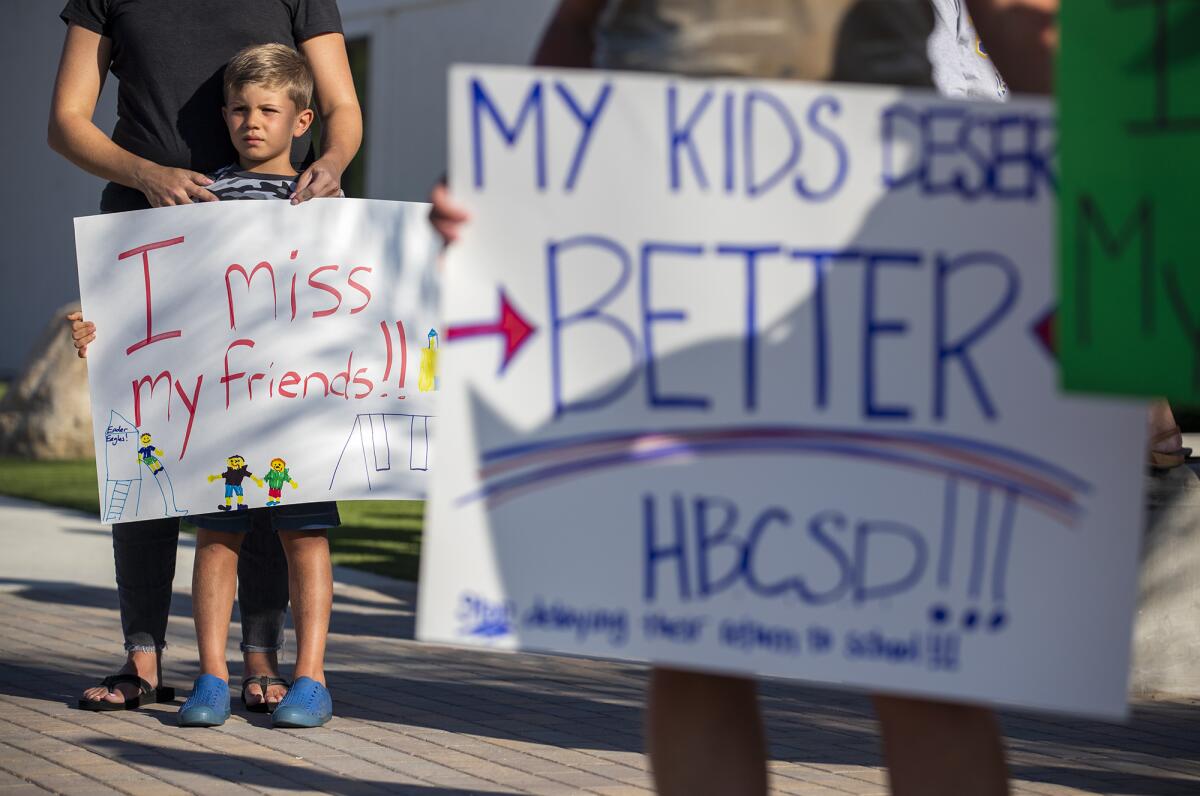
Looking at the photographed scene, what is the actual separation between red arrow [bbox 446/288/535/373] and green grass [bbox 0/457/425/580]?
5232 mm

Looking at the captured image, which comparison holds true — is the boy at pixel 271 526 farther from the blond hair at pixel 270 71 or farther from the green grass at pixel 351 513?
the green grass at pixel 351 513

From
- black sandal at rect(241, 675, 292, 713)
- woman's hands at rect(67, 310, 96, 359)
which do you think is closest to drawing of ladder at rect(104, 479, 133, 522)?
Answer: woman's hands at rect(67, 310, 96, 359)

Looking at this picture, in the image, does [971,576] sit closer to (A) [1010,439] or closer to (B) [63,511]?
(A) [1010,439]

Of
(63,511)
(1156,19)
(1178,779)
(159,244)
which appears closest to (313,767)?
(159,244)

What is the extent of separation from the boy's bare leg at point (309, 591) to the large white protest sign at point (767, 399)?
199 centimetres

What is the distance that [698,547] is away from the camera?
7.91 ft

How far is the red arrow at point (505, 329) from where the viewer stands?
246cm

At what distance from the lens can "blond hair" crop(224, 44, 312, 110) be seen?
→ 14.1 feet

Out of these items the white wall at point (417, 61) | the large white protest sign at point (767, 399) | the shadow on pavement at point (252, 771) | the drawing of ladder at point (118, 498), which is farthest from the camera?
the white wall at point (417, 61)

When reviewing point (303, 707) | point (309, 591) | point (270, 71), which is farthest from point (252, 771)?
point (270, 71)

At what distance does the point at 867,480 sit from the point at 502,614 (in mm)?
526

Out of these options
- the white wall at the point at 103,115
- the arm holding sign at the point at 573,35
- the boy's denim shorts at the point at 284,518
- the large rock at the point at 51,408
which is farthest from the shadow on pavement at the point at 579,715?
the white wall at the point at 103,115

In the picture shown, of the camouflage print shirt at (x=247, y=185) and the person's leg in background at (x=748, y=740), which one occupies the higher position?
the camouflage print shirt at (x=247, y=185)

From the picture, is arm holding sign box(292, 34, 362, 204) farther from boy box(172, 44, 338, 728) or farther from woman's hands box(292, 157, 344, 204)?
boy box(172, 44, 338, 728)
